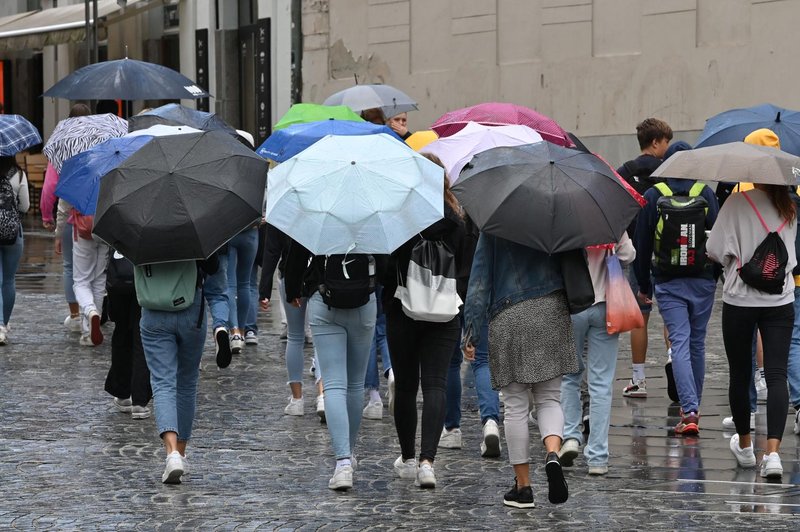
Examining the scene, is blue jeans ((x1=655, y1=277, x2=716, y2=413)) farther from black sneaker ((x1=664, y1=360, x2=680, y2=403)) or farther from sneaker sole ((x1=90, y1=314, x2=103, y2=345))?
sneaker sole ((x1=90, y1=314, x2=103, y2=345))

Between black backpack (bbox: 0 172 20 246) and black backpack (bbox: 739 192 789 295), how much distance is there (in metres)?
7.26

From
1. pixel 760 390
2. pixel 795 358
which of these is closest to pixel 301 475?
pixel 795 358

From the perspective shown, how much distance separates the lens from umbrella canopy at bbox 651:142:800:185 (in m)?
8.61

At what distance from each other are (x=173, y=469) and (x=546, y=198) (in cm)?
237

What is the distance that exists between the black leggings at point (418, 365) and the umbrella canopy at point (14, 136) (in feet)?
20.1

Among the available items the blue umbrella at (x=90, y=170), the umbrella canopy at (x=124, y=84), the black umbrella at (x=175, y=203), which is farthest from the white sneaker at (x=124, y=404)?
the umbrella canopy at (x=124, y=84)

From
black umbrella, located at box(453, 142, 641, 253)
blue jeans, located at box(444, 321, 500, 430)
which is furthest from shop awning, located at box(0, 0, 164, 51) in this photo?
black umbrella, located at box(453, 142, 641, 253)

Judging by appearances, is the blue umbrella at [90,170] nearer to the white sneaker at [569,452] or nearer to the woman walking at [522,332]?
the woman walking at [522,332]

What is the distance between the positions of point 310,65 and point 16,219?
15.4m

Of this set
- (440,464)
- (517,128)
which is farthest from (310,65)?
(440,464)

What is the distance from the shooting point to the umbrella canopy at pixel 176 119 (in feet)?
39.5

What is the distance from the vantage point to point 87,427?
33.3 feet

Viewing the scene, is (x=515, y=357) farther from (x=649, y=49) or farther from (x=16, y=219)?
(x=649, y=49)

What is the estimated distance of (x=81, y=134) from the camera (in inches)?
517
